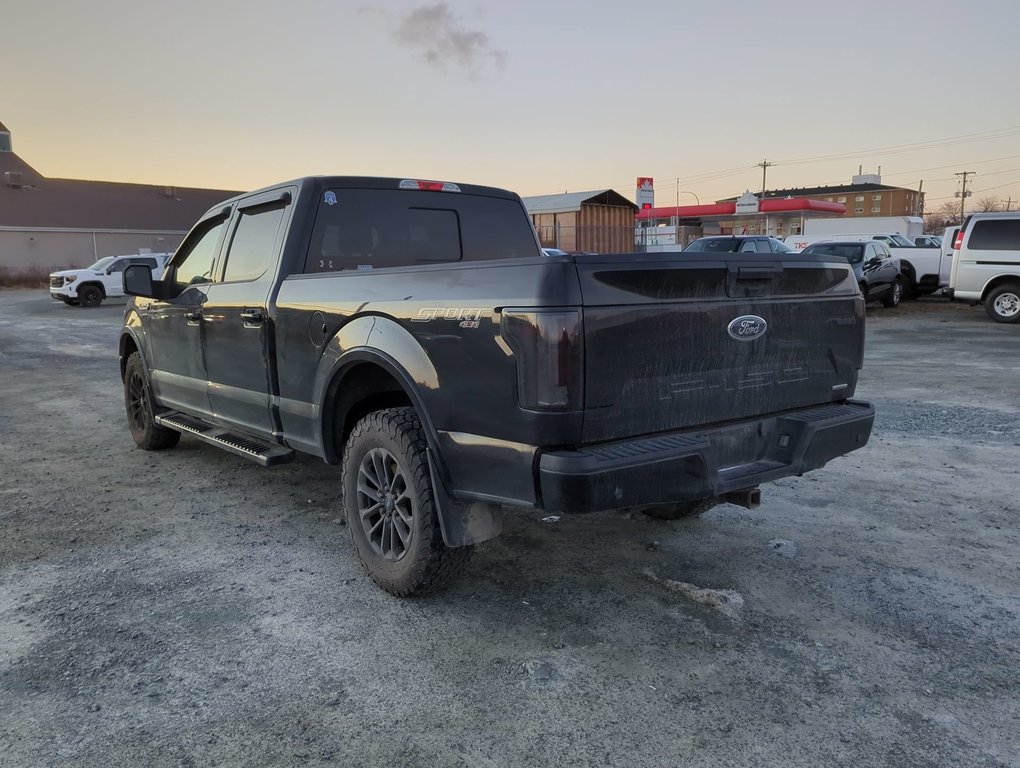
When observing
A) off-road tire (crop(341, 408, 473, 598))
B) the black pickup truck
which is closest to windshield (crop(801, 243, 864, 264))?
the black pickup truck

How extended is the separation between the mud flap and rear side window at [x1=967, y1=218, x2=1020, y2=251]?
16418 mm

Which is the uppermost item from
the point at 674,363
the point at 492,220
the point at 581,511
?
the point at 492,220

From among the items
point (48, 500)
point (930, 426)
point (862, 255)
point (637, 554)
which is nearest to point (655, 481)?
point (637, 554)

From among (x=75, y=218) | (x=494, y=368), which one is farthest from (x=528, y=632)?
(x=75, y=218)

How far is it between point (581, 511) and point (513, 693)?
739 mm

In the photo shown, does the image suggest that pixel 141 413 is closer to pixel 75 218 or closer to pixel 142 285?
pixel 142 285

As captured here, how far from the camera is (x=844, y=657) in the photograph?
309cm

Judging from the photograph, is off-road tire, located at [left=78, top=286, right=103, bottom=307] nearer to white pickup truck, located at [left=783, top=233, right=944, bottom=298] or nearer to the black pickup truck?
white pickup truck, located at [left=783, top=233, right=944, bottom=298]

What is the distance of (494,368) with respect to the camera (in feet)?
9.62

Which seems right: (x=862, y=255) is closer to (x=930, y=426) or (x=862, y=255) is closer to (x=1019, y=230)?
(x=1019, y=230)

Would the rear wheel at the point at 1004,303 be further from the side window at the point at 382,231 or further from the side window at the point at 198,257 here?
the side window at the point at 198,257

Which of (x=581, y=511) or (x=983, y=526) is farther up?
(x=581, y=511)

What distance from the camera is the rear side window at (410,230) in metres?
4.49

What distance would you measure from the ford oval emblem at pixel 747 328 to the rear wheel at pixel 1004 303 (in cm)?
1566
